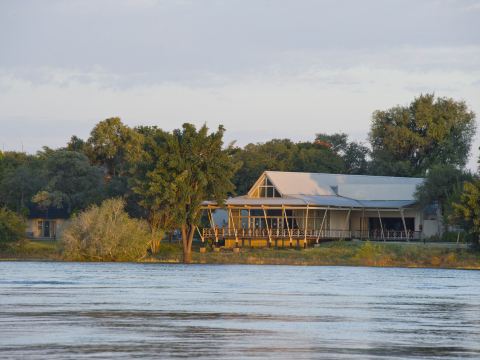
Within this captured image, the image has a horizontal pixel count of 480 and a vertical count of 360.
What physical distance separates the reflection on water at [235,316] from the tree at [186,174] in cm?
1910

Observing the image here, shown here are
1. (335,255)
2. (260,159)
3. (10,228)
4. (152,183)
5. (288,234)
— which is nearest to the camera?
(152,183)

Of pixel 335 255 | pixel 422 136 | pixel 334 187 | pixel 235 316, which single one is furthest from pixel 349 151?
pixel 235 316

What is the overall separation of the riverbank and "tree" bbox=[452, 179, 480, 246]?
6.21ft

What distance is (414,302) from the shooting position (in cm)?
4206

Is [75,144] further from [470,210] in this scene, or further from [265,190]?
[470,210]

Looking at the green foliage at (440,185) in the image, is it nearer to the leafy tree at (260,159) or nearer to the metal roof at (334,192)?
the metal roof at (334,192)

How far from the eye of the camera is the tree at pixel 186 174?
79312 millimetres

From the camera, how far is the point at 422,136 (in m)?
128

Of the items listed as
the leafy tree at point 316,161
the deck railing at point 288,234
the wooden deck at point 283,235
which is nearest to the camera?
the wooden deck at point 283,235

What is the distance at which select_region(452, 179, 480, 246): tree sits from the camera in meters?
73.0

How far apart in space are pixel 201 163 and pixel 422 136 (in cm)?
5205

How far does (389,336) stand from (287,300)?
516 inches

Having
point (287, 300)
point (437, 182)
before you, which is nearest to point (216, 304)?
point (287, 300)

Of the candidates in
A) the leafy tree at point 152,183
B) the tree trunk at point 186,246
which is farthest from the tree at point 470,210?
the leafy tree at point 152,183
